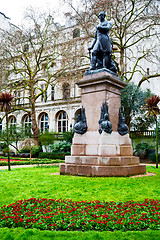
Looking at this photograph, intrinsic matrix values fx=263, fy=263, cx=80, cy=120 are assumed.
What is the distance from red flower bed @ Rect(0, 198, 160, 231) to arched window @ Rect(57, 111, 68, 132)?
38.1 metres

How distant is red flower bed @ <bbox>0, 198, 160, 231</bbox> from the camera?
4.21 meters

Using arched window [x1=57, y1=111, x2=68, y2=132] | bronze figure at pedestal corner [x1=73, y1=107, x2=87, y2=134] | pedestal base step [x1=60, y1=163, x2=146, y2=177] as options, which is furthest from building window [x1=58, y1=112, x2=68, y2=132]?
pedestal base step [x1=60, y1=163, x2=146, y2=177]

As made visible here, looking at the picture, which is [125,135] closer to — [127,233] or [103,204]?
[103,204]

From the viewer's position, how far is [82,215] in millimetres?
4648

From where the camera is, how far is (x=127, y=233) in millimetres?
3895

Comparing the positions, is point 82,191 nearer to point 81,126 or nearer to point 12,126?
point 81,126

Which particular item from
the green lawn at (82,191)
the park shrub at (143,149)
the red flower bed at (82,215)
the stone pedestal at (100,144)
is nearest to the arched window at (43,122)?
the park shrub at (143,149)

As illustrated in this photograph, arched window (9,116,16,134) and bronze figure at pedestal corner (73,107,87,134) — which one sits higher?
arched window (9,116,16,134)

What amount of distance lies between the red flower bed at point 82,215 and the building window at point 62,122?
38.0 meters

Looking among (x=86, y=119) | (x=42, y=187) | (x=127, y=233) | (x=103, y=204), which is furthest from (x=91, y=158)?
(x=127, y=233)

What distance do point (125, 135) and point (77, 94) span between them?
104 ft

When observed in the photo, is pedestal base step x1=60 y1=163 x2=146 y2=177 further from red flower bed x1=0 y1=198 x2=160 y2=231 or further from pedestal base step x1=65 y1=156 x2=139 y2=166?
red flower bed x1=0 y1=198 x2=160 y2=231

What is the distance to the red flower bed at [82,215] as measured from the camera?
421cm

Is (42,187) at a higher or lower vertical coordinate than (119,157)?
lower
